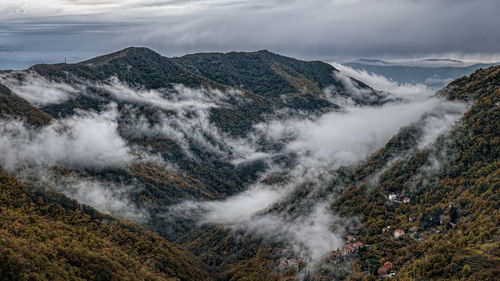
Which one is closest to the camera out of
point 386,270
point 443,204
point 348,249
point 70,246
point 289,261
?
point 386,270

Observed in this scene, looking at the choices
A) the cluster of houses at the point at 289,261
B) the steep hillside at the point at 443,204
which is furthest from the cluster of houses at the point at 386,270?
the cluster of houses at the point at 289,261

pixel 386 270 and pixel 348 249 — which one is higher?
pixel 386 270

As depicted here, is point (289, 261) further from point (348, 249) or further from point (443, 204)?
point (443, 204)

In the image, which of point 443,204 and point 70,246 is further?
point 70,246

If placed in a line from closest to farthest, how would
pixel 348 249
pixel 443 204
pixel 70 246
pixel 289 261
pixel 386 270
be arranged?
1. pixel 386 270
2. pixel 443 204
3. pixel 70 246
4. pixel 348 249
5. pixel 289 261

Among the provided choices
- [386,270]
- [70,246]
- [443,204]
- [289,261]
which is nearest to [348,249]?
[386,270]

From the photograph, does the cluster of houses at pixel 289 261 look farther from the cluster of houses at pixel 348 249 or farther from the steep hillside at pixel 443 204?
the steep hillside at pixel 443 204

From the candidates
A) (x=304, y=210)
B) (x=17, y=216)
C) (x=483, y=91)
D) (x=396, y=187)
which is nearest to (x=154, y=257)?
(x=17, y=216)
